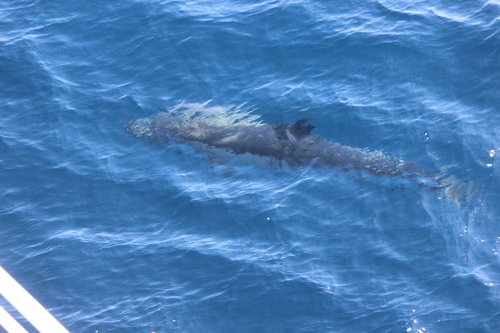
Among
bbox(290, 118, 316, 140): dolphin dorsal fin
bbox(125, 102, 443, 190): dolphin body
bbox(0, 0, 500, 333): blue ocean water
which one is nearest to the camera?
bbox(0, 0, 500, 333): blue ocean water

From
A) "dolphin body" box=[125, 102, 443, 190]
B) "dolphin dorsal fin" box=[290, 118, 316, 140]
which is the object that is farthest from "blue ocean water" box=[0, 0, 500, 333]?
"dolphin dorsal fin" box=[290, 118, 316, 140]

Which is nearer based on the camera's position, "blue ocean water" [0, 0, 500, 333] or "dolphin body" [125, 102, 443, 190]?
"blue ocean water" [0, 0, 500, 333]

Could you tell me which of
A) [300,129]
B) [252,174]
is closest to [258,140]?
[252,174]

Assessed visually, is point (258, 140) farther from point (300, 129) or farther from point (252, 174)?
point (300, 129)

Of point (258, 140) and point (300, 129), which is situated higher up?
point (300, 129)

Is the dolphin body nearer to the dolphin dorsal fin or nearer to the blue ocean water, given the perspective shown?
the dolphin dorsal fin

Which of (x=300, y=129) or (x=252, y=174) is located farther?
(x=300, y=129)

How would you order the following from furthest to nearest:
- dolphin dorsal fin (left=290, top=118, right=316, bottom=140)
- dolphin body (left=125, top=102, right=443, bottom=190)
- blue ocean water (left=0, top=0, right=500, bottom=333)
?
1. dolphin dorsal fin (left=290, top=118, right=316, bottom=140)
2. dolphin body (left=125, top=102, right=443, bottom=190)
3. blue ocean water (left=0, top=0, right=500, bottom=333)

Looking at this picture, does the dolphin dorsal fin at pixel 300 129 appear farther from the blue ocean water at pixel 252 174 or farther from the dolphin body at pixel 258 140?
the blue ocean water at pixel 252 174
